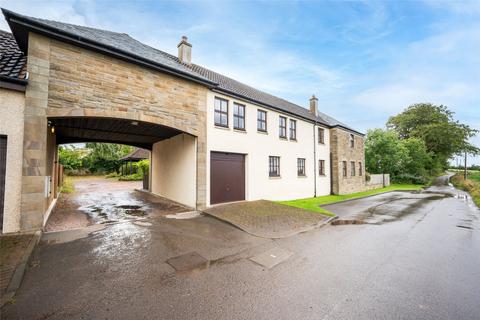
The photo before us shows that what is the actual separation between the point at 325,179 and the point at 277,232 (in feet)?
43.6

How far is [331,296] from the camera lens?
348cm

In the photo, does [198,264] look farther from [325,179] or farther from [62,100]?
[325,179]

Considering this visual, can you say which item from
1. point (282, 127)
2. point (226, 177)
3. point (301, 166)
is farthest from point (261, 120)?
point (301, 166)

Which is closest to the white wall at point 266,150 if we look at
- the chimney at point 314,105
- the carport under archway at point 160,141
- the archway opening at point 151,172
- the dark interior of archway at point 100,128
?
the carport under archway at point 160,141

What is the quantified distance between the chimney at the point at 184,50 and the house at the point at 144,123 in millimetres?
65

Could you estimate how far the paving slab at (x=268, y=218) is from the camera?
722cm

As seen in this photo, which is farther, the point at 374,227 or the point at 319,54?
the point at 319,54

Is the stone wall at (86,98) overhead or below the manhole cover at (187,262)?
overhead

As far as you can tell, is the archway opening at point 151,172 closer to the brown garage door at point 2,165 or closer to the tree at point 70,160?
the brown garage door at point 2,165

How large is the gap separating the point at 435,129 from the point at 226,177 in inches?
1784

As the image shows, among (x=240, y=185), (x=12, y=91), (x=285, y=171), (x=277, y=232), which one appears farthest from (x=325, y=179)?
(x=12, y=91)

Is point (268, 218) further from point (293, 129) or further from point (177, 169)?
point (293, 129)

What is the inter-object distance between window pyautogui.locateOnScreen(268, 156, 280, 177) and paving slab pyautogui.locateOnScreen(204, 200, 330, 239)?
3.01 meters

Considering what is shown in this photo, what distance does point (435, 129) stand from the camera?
3744 cm
